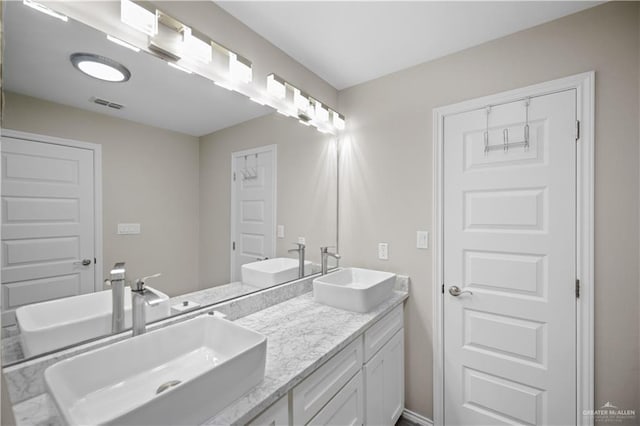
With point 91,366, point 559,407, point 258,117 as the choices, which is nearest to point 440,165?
point 258,117

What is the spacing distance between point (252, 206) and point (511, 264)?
1577 mm

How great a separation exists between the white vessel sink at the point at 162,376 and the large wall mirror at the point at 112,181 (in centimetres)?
18

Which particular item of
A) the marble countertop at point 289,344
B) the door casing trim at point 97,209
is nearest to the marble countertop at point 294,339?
the marble countertop at point 289,344

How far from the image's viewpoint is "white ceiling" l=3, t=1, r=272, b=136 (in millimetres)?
839

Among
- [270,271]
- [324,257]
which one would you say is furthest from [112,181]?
[324,257]

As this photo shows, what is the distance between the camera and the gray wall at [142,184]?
0.92 metres

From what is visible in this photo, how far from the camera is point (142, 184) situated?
1151 millimetres

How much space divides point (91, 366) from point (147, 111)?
3.14 feet

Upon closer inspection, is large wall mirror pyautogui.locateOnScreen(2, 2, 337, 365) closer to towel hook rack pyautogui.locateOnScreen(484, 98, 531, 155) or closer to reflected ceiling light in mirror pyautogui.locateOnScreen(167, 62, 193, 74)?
reflected ceiling light in mirror pyautogui.locateOnScreen(167, 62, 193, 74)

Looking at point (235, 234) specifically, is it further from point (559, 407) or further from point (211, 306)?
point (559, 407)

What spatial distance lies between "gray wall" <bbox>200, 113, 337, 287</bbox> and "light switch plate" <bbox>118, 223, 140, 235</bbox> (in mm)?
284

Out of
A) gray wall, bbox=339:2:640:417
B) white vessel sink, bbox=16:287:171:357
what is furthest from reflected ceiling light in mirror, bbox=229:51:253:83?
white vessel sink, bbox=16:287:171:357

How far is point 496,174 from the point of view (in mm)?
1643

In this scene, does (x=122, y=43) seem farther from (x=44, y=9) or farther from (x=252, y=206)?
(x=252, y=206)
